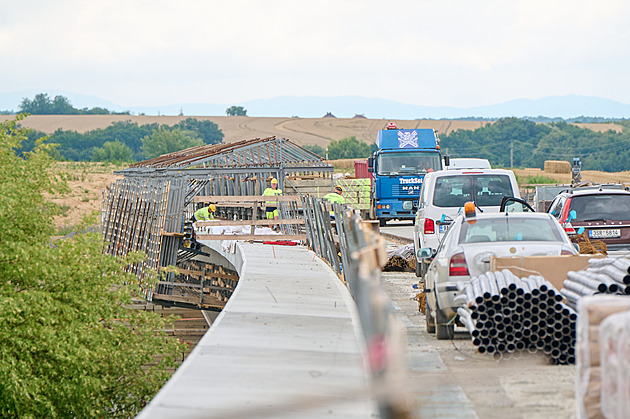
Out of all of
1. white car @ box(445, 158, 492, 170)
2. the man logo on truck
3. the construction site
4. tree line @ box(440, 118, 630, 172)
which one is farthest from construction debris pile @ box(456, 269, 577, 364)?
tree line @ box(440, 118, 630, 172)

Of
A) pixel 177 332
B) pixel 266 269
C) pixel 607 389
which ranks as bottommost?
pixel 177 332

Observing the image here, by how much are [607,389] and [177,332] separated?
21007 millimetres

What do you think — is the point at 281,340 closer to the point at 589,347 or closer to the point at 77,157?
the point at 589,347

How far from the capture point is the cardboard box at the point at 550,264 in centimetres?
932

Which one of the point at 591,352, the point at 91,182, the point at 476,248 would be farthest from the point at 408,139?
the point at 91,182

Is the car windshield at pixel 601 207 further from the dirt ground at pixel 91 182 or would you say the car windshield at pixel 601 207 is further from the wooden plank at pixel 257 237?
the dirt ground at pixel 91 182

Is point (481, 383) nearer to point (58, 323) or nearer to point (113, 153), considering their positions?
point (58, 323)

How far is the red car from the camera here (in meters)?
15.8

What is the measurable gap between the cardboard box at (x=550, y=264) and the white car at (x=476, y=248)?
1.08ft

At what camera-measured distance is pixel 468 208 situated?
405 inches

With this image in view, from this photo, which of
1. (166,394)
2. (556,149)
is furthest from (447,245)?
(556,149)

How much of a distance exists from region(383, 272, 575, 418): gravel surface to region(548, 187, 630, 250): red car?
22.3 feet

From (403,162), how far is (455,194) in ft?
44.3

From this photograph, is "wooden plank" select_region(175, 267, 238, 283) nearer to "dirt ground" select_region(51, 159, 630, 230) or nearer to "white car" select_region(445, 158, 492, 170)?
"white car" select_region(445, 158, 492, 170)
